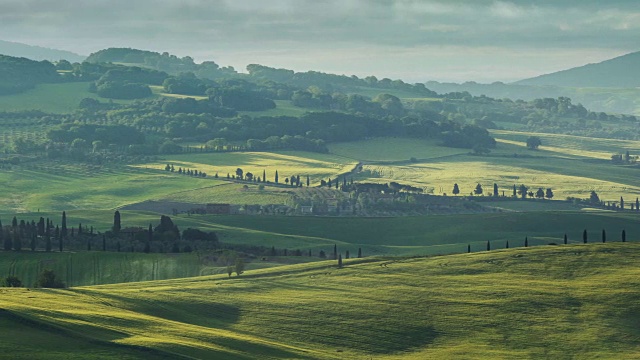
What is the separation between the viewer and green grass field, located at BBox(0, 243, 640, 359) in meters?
110

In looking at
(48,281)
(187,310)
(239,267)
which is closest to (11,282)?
(48,281)

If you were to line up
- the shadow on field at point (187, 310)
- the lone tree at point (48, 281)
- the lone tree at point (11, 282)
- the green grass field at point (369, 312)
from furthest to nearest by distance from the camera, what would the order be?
the lone tree at point (48, 281) < the lone tree at point (11, 282) < the shadow on field at point (187, 310) < the green grass field at point (369, 312)

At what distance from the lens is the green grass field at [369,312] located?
110 metres

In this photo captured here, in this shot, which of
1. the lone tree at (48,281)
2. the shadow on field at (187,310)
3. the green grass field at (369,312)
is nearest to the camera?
the green grass field at (369,312)

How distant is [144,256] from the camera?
192 meters

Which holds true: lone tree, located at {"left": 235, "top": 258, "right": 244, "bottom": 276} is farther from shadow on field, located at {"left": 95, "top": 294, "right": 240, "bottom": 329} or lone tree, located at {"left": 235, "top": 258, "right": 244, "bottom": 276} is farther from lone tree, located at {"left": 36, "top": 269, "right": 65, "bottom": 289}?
shadow on field, located at {"left": 95, "top": 294, "right": 240, "bottom": 329}

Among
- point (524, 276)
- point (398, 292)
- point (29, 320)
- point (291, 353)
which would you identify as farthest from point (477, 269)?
point (29, 320)

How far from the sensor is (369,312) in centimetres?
14112

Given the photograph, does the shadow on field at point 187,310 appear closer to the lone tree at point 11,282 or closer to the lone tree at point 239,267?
the lone tree at point 11,282

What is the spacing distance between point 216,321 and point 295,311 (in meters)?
9.51

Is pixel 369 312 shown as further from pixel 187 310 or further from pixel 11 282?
pixel 11 282

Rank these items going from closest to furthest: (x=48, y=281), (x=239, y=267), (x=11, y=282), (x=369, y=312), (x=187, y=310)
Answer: (x=187, y=310)
(x=369, y=312)
(x=11, y=282)
(x=48, y=281)
(x=239, y=267)

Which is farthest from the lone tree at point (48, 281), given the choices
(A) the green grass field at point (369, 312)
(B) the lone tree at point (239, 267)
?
(B) the lone tree at point (239, 267)

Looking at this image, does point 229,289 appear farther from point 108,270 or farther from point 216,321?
point 108,270
